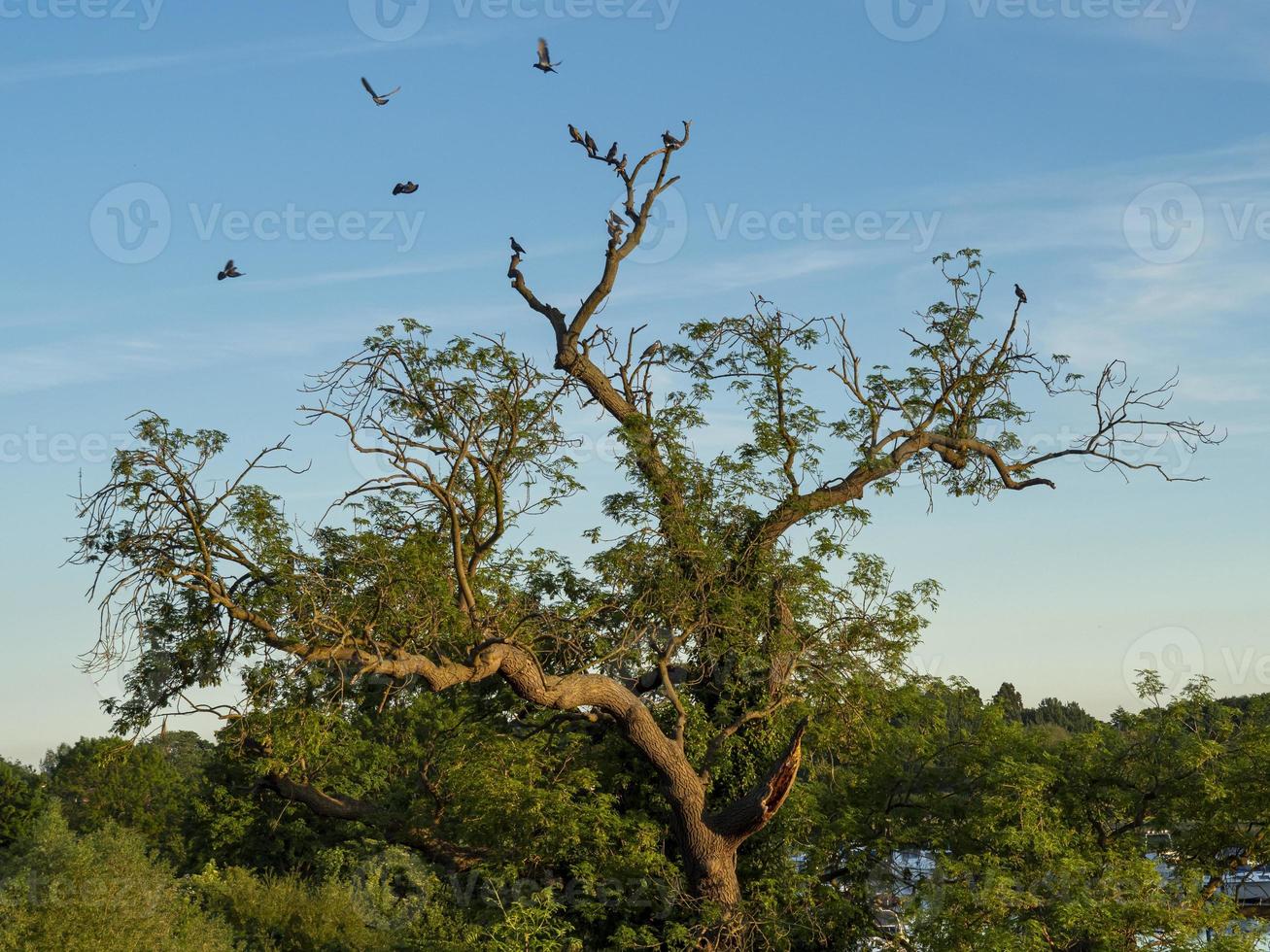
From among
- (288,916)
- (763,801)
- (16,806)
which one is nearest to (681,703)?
(763,801)

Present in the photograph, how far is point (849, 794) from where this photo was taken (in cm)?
1930

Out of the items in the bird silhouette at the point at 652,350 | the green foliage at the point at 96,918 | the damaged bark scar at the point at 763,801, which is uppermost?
the bird silhouette at the point at 652,350

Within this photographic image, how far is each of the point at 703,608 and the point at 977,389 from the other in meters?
Result: 5.95

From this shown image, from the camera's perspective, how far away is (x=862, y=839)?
18547 millimetres

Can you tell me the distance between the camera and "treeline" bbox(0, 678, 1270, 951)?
1554 centimetres

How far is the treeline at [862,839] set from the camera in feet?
51.0

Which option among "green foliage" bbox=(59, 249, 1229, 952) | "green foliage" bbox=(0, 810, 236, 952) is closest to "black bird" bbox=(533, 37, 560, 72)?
"green foliage" bbox=(59, 249, 1229, 952)

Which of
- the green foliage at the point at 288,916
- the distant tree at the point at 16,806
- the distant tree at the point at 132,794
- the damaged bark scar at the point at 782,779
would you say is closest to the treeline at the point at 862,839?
the damaged bark scar at the point at 782,779

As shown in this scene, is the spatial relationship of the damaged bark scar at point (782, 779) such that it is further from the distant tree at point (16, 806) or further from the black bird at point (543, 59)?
the distant tree at point (16, 806)

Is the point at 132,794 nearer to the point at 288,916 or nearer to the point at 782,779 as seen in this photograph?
the point at 288,916

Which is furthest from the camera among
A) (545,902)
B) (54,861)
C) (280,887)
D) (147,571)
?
(54,861)

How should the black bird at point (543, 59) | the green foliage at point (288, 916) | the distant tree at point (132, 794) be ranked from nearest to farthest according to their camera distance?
the black bird at point (543, 59) → the green foliage at point (288, 916) → the distant tree at point (132, 794)

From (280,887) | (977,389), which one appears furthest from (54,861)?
(977,389)

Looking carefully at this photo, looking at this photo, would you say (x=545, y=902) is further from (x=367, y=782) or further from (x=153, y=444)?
(x=367, y=782)
